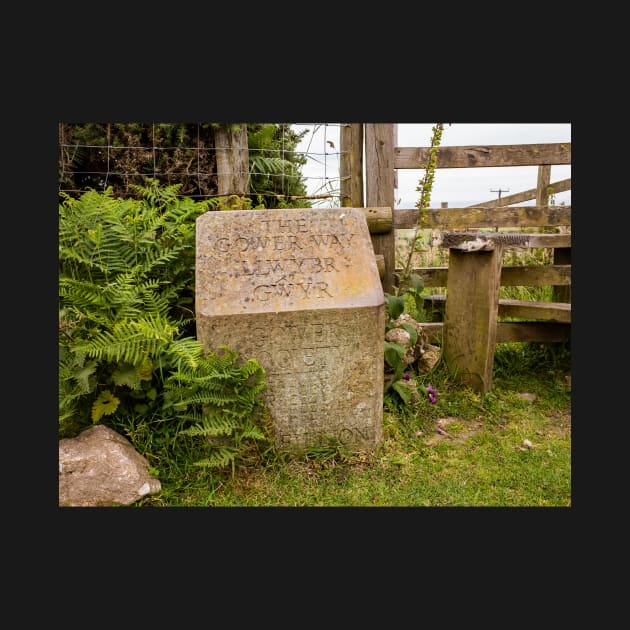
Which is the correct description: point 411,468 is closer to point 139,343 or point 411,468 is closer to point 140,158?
point 139,343

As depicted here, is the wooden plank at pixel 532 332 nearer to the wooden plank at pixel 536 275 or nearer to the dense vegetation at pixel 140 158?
the wooden plank at pixel 536 275

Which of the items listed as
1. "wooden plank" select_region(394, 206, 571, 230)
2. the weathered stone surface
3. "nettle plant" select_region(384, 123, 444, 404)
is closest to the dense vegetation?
"wooden plank" select_region(394, 206, 571, 230)

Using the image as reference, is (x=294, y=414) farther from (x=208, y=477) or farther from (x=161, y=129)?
(x=161, y=129)

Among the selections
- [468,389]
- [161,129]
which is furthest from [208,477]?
[161,129]

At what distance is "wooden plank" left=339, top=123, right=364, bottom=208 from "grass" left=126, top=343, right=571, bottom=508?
1977 millimetres

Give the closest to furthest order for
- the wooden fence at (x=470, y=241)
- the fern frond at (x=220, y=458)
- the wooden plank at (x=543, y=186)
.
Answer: the fern frond at (x=220, y=458)
the wooden fence at (x=470, y=241)
the wooden plank at (x=543, y=186)

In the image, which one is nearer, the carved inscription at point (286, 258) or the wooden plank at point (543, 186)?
the carved inscription at point (286, 258)

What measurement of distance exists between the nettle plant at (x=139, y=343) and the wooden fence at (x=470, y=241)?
5.92 ft

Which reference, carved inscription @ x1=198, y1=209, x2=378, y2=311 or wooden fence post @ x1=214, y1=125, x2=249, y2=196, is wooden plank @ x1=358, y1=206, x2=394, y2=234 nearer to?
carved inscription @ x1=198, y1=209, x2=378, y2=311

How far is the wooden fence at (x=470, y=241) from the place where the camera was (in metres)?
4.52

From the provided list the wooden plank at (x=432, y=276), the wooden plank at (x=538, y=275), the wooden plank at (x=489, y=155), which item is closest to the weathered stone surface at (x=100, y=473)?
the wooden plank at (x=432, y=276)

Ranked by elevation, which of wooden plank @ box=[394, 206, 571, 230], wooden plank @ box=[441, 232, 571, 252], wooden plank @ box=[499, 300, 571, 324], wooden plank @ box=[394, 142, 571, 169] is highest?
wooden plank @ box=[394, 142, 571, 169]

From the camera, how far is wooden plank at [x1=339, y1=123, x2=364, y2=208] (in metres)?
5.04

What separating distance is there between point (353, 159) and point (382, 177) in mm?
361
